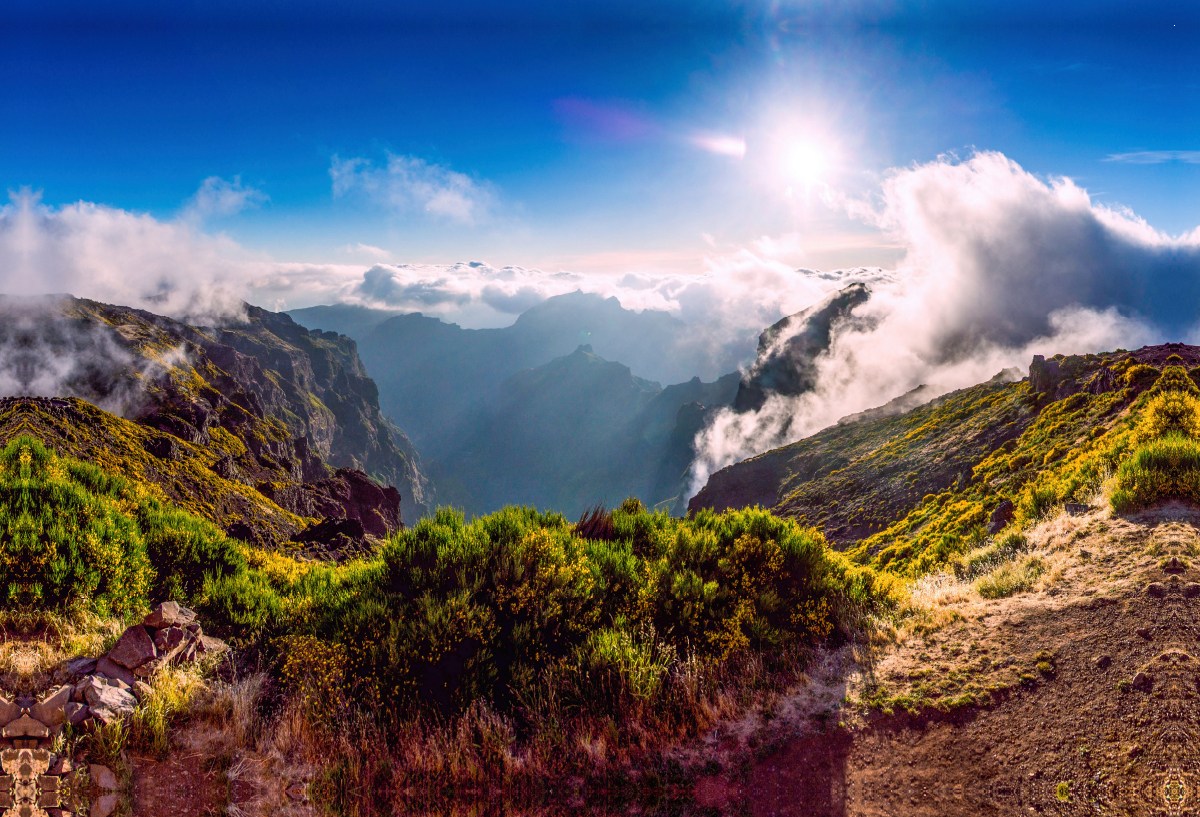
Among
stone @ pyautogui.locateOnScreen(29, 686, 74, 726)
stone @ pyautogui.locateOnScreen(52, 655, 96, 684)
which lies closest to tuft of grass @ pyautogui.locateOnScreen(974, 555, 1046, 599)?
stone @ pyautogui.locateOnScreen(29, 686, 74, 726)

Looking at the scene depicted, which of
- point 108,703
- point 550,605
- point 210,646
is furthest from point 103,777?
point 550,605

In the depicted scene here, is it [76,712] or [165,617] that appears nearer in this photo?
[76,712]

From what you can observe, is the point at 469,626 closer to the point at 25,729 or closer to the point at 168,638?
the point at 168,638

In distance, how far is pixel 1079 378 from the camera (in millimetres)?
51656

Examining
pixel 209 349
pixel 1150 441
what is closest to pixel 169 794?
pixel 1150 441

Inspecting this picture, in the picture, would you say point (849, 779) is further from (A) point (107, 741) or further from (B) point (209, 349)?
(B) point (209, 349)

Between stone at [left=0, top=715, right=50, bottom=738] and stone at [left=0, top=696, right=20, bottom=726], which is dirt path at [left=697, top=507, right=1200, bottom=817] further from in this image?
stone at [left=0, top=696, right=20, bottom=726]

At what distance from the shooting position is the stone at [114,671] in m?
5.77

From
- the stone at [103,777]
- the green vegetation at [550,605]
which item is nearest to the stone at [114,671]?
the stone at [103,777]

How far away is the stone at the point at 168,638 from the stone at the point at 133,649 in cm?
16

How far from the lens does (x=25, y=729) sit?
4652 mm

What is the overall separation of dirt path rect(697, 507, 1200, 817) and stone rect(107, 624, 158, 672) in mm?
6368

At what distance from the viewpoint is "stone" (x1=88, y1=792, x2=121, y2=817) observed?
4812 mm

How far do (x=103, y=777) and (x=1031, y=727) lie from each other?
932 centimetres
